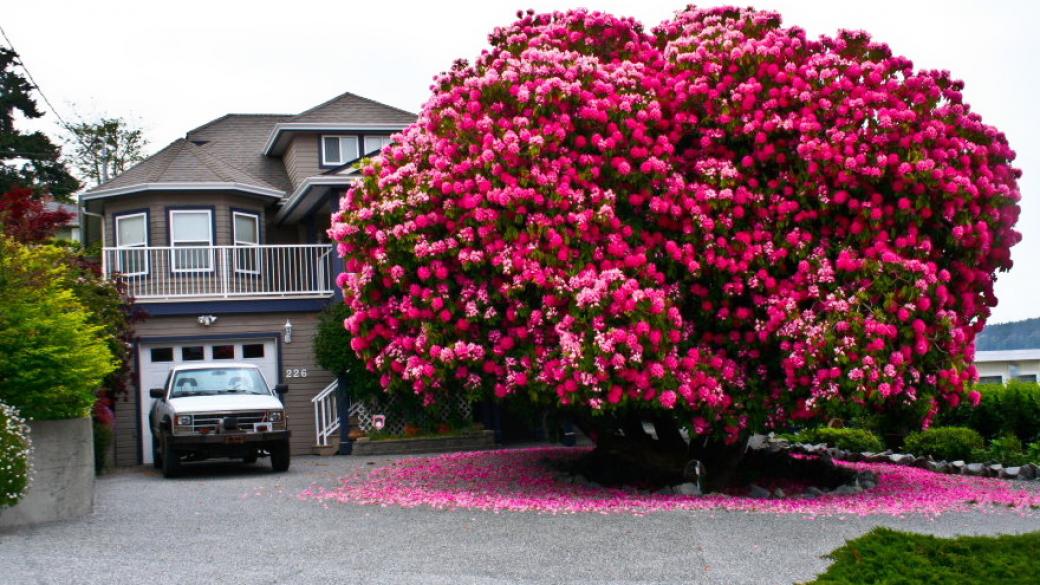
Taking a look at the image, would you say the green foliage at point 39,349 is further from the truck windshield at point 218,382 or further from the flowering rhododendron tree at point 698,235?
the truck windshield at point 218,382

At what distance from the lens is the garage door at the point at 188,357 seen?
21812 millimetres

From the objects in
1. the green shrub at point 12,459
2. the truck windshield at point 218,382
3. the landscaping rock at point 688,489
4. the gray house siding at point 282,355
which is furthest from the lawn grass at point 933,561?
the gray house siding at point 282,355

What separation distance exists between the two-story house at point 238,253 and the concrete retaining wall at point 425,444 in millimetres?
1095

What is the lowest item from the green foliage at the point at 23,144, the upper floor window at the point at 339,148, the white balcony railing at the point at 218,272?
the white balcony railing at the point at 218,272

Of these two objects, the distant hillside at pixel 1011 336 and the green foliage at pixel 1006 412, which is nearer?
the green foliage at pixel 1006 412

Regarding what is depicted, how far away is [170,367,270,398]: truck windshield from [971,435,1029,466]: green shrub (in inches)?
416

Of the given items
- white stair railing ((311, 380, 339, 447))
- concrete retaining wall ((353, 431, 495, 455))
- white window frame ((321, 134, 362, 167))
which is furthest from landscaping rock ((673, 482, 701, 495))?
white window frame ((321, 134, 362, 167))

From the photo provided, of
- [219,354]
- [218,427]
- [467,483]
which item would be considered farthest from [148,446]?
[467,483]

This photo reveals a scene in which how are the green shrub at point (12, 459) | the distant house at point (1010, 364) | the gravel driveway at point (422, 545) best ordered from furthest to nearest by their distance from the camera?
the distant house at point (1010, 364)
the green shrub at point (12, 459)
the gravel driveway at point (422, 545)

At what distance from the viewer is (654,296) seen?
1155cm

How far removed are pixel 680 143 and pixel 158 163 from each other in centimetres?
1561

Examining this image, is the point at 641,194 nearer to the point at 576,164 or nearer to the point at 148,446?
the point at 576,164

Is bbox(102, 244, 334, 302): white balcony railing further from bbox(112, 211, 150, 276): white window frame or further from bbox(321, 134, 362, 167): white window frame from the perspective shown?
bbox(321, 134, 362, 167): white window frame

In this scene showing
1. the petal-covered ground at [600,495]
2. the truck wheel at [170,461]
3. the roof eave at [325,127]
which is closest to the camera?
the petal-covered ground at [600,495]
